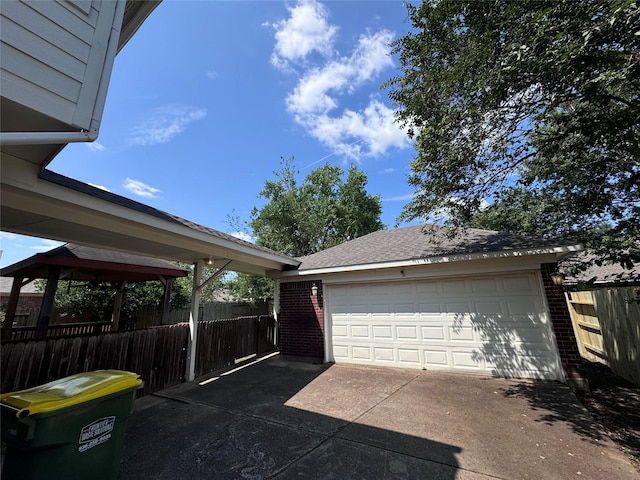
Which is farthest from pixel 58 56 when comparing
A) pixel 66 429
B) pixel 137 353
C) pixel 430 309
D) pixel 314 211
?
pixel 314 211

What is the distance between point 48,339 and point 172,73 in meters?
5.62

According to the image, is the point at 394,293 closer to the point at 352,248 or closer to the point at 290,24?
the point at 352,248

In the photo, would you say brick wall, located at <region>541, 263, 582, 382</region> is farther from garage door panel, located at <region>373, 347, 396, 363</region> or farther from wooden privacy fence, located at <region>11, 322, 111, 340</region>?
wooden privacy fence, located at <region>11, 322, 111, 340</region>

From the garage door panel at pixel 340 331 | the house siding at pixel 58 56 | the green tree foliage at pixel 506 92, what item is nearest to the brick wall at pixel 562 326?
the green tree foliage at pixel 506 92

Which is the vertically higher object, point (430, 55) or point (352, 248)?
point (430, 55)

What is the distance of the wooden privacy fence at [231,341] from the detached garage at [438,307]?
109 cm

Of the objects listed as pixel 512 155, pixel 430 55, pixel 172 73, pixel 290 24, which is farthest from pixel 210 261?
pixel 512 155

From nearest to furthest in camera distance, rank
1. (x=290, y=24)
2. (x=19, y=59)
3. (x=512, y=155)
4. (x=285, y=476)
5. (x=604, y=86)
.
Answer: (x=19, y=59) → (x=285, y=476) → (x=604, y=86) → (x=512, y=155) → (x=290, y=24)

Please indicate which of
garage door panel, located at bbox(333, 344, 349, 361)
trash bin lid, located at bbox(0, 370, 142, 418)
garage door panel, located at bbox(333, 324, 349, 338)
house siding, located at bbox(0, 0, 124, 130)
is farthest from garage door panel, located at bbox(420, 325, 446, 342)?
house siding, located at bbox(0, 0, 124, 130)

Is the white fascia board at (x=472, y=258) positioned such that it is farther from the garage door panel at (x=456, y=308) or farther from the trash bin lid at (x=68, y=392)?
the trash bin lid at (x=68, y=392)

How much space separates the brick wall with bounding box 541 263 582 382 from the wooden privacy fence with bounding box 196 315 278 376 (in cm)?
765

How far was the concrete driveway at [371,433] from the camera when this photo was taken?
2828 millimetres

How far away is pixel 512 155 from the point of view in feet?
16.9

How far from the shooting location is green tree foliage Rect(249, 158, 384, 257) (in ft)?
72.5
